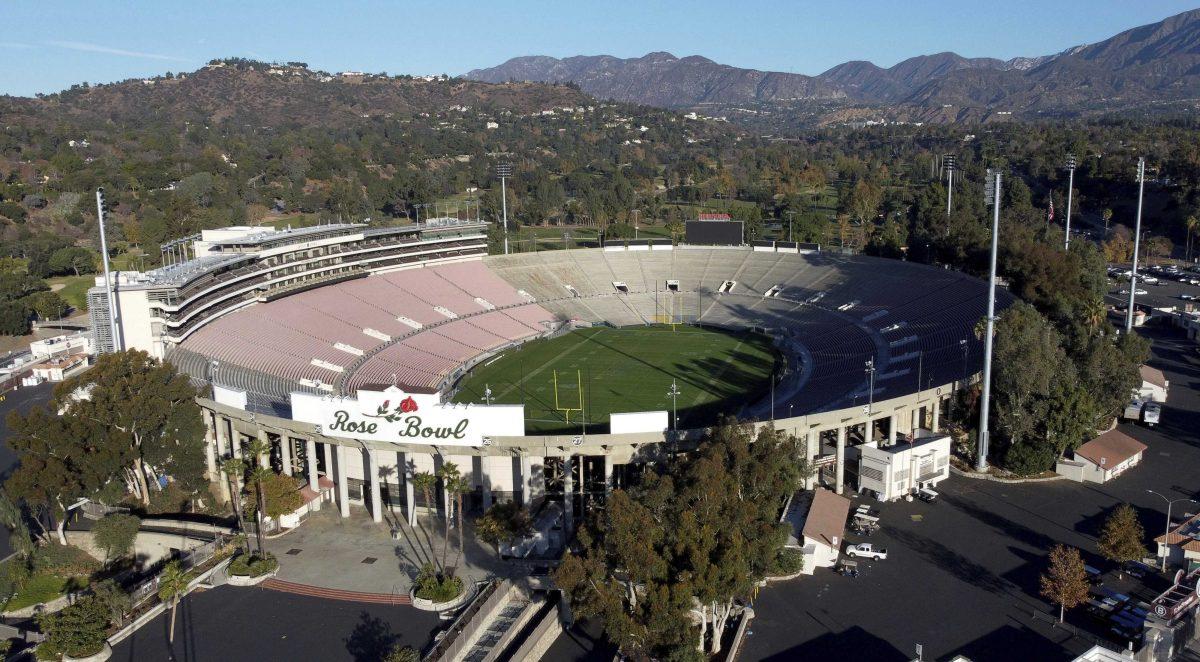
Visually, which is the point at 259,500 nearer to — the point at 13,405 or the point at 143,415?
the point at 143,415

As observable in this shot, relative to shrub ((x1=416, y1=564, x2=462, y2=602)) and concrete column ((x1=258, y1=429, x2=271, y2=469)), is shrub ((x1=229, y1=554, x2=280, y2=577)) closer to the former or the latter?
concrete column ((x1=258, y1=429, x2=271, y2=469))

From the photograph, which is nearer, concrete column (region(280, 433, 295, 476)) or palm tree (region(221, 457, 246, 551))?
palm tree (region(221, 457, 246, 551))

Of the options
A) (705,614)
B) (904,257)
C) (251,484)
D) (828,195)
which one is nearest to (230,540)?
(251,484)

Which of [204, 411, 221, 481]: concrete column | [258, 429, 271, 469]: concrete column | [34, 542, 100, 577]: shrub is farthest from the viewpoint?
[204, 411, 221, 481]: concrete column

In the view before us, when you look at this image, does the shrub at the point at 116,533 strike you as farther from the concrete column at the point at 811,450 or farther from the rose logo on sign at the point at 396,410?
the concrete column at the point at 811,450

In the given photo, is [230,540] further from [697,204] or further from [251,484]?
[697,204]

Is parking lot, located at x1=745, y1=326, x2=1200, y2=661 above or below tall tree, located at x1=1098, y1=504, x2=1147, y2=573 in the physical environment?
below

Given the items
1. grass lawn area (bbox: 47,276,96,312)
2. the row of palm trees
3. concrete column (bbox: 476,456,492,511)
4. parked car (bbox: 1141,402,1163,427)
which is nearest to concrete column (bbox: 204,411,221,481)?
the row of palm trees
